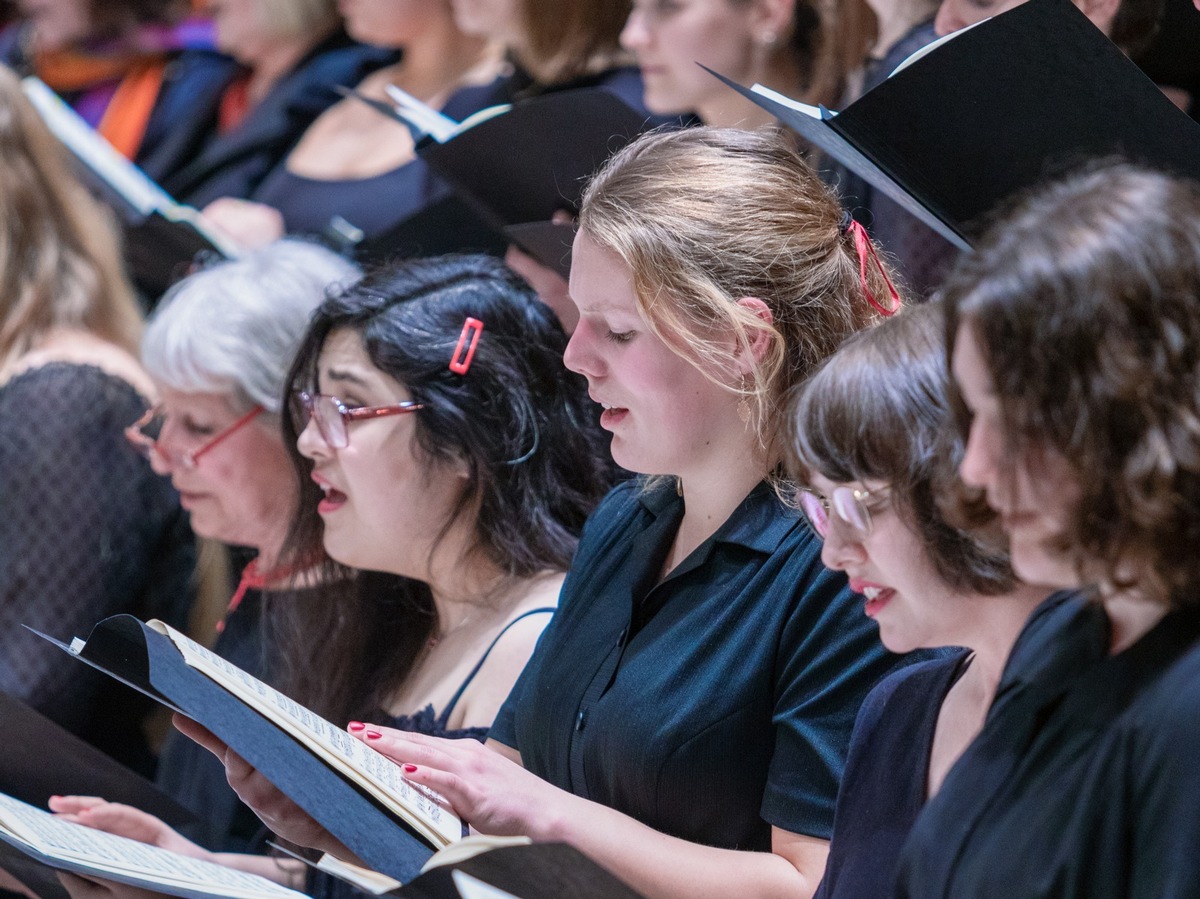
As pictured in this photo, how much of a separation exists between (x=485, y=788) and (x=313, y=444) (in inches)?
28.3

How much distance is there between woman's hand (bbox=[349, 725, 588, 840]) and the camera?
1348 millimetres

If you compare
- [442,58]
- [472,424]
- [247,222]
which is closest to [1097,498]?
[472,424]

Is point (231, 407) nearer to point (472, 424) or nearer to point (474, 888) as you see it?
point (472, 424)

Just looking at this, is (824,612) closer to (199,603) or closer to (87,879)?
(87,879)

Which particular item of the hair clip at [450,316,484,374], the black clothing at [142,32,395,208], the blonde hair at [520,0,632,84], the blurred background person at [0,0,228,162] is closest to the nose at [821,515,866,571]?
the hair clip at [450,316,484,374]

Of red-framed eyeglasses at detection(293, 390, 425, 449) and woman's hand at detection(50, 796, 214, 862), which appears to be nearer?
woman's hand at detection(50, 796, 214, 862)

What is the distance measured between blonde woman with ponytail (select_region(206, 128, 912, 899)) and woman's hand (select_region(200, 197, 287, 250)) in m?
1.46

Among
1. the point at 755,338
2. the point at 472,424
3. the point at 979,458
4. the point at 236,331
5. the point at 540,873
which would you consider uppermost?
the point at 979,458

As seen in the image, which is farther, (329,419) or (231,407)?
(231,407)

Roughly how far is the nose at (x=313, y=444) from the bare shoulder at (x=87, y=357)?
2.17ft

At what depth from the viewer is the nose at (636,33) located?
2.36m

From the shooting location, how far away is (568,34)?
2.54 metres

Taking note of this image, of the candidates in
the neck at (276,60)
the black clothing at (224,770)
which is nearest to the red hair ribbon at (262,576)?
the black clothing at (224,770)

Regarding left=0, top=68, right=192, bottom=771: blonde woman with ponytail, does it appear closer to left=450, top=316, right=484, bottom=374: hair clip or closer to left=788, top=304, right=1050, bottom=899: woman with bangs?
left=450, top=316, right=484, bottom=374: hair clip
